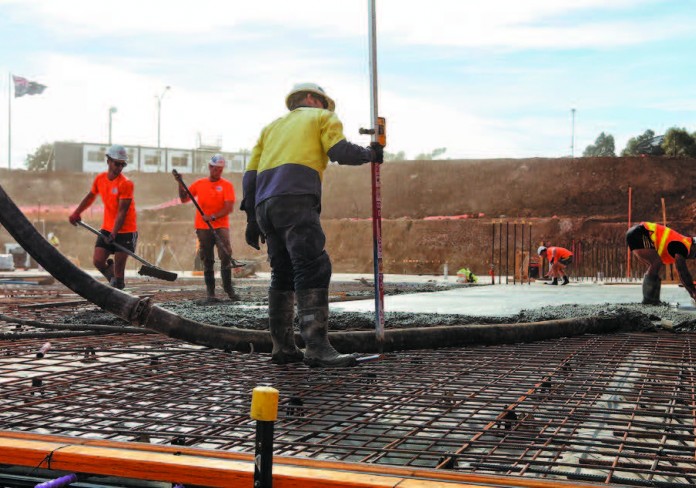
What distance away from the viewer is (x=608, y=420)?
273 centimetres

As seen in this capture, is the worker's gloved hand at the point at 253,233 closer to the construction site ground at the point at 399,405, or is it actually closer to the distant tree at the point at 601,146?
the construction site ground at the point at 399,405

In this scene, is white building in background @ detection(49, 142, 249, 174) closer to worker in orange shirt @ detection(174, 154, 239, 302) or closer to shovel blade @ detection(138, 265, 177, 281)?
worker in orange shirt @ detection(174, 154, 239, 302)

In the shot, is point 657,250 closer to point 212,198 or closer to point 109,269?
point 212,198

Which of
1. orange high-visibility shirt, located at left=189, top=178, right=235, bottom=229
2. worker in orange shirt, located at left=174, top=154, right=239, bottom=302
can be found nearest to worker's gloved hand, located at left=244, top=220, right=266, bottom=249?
worker in orange shirt, located at left=174, top=154, right=239, bottom=302

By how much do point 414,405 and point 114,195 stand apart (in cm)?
547

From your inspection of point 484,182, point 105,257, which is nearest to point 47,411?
point 105,257

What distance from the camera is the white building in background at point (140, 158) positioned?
61781 millimetres

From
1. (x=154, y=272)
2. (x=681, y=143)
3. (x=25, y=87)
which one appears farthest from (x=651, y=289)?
(x=681, y=143)

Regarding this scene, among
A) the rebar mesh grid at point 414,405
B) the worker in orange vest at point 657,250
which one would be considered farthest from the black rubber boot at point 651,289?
the rebar mesh grid at point 414,405

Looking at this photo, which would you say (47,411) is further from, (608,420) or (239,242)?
(239,242)

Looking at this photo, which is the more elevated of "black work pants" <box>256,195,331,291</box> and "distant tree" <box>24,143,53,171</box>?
"distant tree" <box>24,143,53,171</box>

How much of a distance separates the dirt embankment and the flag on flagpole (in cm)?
736

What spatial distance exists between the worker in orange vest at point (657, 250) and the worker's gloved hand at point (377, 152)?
16.5 ft

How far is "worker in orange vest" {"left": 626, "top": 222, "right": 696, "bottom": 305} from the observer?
8.23 m
